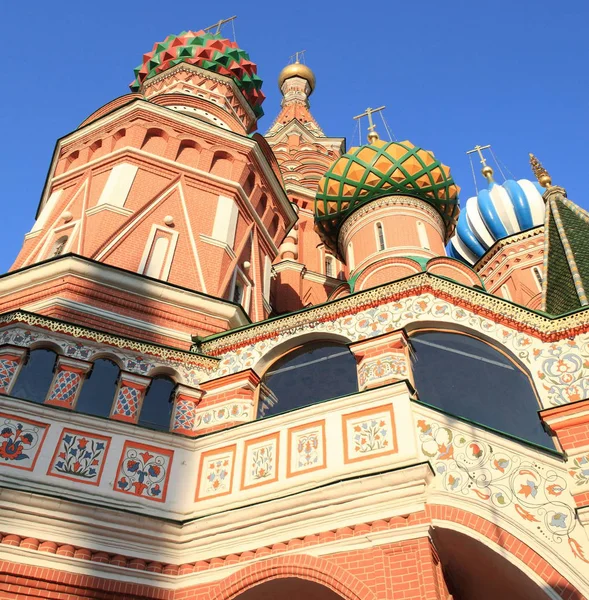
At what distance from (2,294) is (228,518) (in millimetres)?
5337

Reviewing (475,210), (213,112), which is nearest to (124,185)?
(213,112)

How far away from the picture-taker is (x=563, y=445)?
6453 mm

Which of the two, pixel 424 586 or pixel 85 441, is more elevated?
pixel 85 441

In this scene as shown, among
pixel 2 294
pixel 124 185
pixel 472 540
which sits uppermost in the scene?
Answer: pixel 124 185

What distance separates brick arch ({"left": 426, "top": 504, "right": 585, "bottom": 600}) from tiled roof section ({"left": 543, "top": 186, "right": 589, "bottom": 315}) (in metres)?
3.38

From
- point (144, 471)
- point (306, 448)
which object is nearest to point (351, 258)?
point (306, 448)

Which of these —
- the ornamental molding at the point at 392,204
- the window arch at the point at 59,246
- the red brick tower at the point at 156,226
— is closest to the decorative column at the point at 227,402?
the red brick tower at the point at 156,226

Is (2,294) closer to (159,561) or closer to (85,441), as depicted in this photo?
(85,441)

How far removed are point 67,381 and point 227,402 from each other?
70.1 inches

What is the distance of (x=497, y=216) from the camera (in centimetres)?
2267

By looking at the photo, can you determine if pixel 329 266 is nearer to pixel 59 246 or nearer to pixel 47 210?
pixel 47 210

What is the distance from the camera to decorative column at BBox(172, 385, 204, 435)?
7.43 meters

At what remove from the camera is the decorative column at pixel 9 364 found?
7.21 metres

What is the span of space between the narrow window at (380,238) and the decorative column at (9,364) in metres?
7.62
